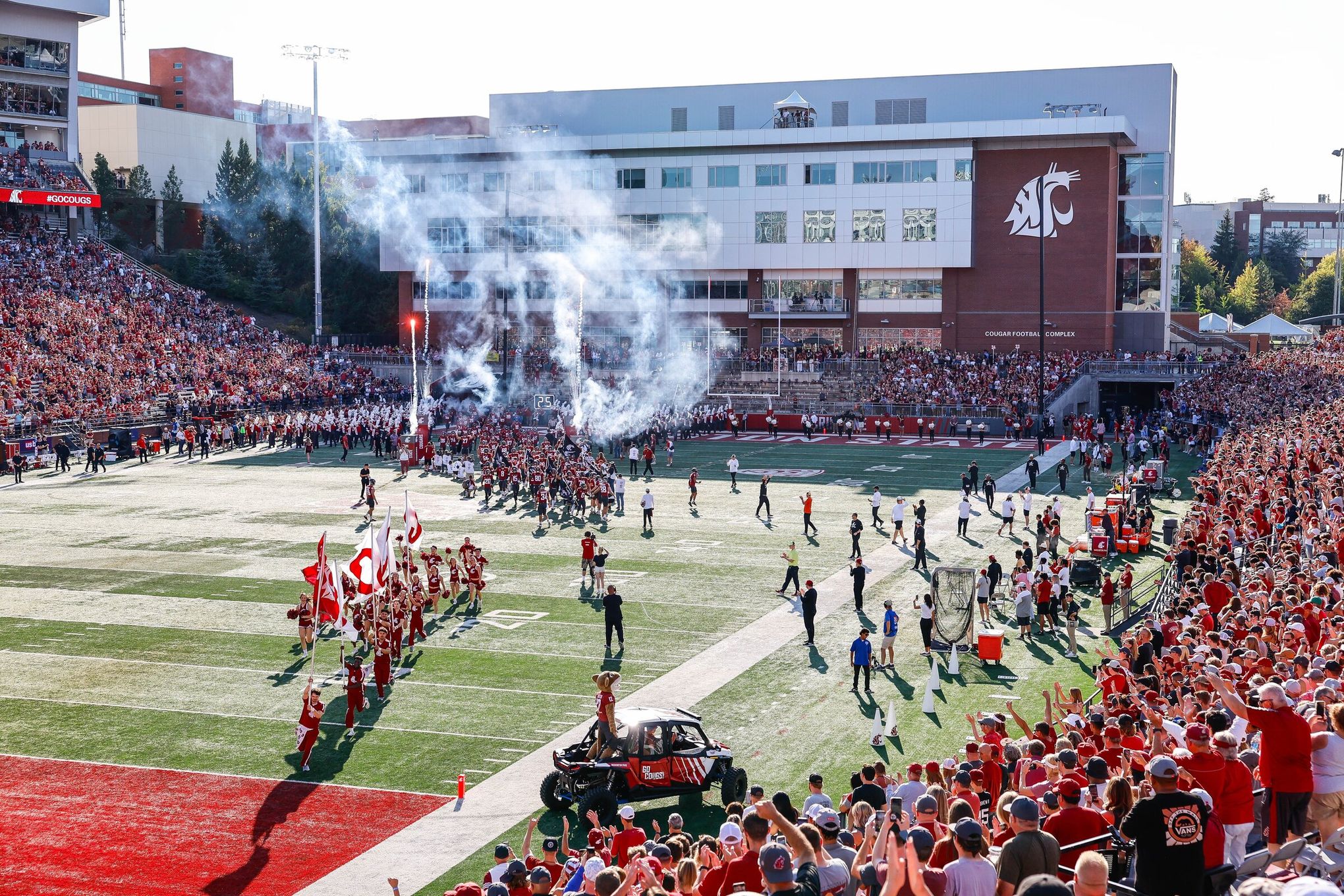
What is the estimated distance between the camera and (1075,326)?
224 ft

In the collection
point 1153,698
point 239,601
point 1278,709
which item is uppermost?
point 1278,709

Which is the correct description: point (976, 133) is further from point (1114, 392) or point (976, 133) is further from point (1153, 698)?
point (1153, 698)

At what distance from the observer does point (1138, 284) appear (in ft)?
231

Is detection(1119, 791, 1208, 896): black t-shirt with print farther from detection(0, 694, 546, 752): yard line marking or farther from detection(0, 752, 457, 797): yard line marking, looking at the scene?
detection(0, 694, 546, 752): yard line marking

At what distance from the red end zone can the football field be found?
4cm

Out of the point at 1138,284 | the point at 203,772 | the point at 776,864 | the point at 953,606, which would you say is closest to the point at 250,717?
the point at 203,772

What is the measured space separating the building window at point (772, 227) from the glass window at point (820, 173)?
2245mm

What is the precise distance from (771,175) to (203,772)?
60.3 m

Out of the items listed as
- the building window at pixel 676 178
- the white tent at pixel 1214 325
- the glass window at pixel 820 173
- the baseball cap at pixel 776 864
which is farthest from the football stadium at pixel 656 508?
the white tent at pixel 1214 325

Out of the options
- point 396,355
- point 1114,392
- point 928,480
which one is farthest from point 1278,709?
point 396,355

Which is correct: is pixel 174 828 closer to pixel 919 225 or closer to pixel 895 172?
pixel 919 225

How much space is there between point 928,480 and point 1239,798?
108ft

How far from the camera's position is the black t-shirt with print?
23.9ft

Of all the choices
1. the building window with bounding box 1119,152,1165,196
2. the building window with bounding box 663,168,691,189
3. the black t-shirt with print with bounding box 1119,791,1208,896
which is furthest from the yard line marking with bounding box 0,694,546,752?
the building window with bounding box 1119,152,1165,196
